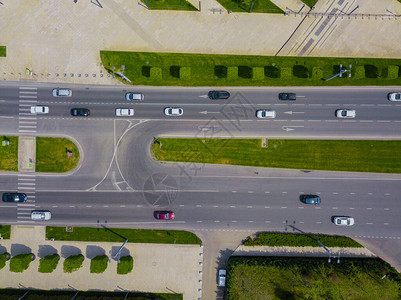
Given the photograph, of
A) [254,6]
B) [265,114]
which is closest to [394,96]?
[265,114]

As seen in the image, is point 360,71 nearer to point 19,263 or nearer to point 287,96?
point 287,96

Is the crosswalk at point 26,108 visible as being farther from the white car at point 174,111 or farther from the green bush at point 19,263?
the white car at point 174,111

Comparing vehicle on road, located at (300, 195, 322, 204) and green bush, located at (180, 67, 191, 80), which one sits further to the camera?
vehicle on road, located at (300, 195, 322, 204)

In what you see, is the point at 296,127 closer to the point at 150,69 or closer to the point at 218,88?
the point at 218,88

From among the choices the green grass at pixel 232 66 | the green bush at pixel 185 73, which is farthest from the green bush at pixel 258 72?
the green bush at pixel 185 73

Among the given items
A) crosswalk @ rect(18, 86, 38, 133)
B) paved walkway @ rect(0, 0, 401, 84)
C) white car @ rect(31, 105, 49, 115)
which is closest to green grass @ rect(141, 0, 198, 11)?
paved walkway @ rect(0, 0, 401, 84)

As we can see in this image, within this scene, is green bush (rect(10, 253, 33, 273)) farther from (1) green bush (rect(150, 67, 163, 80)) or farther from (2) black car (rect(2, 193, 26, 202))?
(1) green bush (rect(150, 67, 163, 80))

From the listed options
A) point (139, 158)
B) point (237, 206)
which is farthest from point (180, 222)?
point (139, 158)
